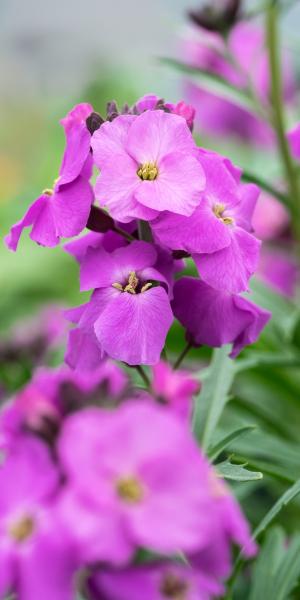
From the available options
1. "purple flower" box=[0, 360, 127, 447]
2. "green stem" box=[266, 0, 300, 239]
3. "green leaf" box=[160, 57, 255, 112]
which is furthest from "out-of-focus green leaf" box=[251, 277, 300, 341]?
"purple flower" box=[0, 360, 127, 447]

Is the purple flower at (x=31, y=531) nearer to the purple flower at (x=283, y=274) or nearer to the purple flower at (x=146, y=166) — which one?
the purple flower at (x=146, y=166)

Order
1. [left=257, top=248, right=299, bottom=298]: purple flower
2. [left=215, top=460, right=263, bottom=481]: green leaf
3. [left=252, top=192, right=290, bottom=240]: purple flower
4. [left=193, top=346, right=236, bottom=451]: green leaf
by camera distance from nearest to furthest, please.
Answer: [left=215, top=460, right=263, bottom=481]: green leaf
[left=193, top=346, right=236, bottom=451]: green leaf
[left=252, top=192, right=290, bottom=240]: purple flower
[left=257, top=248, right=299, bottom=298]: purple flower

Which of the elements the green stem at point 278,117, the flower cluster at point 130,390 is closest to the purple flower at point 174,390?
the flower cluster at point 130,390

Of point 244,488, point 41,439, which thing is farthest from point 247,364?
point 41,439

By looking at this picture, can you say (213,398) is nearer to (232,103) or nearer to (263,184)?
(263,184)

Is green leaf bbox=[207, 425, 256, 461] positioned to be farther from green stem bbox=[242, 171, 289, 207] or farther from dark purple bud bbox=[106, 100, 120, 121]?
green stem bbox=[242, 171, 289, 207]

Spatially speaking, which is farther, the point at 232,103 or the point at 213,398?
the point at 232,103

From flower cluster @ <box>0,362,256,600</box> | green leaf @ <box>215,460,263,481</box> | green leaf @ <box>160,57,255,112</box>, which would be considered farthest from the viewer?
green leaf @ <box>160,57,255,112</box>

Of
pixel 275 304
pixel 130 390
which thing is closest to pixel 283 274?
pixel 275 304
